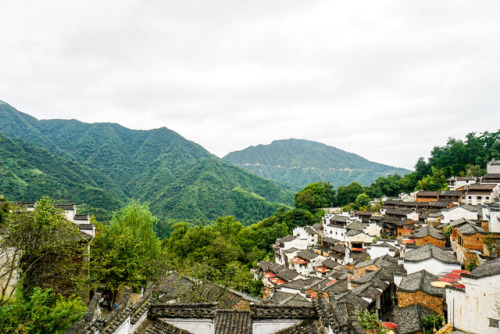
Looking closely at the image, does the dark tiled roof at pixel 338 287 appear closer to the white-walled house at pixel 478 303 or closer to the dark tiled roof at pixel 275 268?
the dark tiled roof at pixel 275 268

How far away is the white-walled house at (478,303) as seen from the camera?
9852 mm

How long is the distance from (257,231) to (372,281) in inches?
1079

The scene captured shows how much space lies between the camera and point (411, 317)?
12.2 m

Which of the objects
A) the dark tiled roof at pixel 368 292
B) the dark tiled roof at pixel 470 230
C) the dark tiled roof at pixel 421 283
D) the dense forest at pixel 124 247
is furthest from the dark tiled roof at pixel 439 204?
the dark tiled roof at pixel 368 292

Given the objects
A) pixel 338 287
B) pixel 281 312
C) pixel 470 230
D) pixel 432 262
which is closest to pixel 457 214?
pixel 470 230

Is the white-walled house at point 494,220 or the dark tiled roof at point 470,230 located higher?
the white-walled house at point 494,220

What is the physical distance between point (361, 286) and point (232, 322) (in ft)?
47.5

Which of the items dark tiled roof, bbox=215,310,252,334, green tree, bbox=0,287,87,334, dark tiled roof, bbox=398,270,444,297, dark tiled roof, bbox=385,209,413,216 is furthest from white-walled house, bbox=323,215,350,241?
green tree, bbox=0,287,87,334

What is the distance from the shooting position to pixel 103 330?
4.17m

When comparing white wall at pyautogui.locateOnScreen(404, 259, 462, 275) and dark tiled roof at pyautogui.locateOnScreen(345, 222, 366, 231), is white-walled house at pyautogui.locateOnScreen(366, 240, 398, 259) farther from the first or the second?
white wall at pyautogui.locateOnScreen(404, 259, 462, 275)

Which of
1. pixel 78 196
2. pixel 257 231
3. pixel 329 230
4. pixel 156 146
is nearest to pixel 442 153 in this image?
pixel 329 230

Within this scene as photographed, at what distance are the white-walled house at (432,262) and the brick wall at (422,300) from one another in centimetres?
338

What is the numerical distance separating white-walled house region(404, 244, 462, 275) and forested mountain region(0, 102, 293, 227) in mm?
51411

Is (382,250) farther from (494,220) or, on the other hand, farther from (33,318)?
(33,318)
